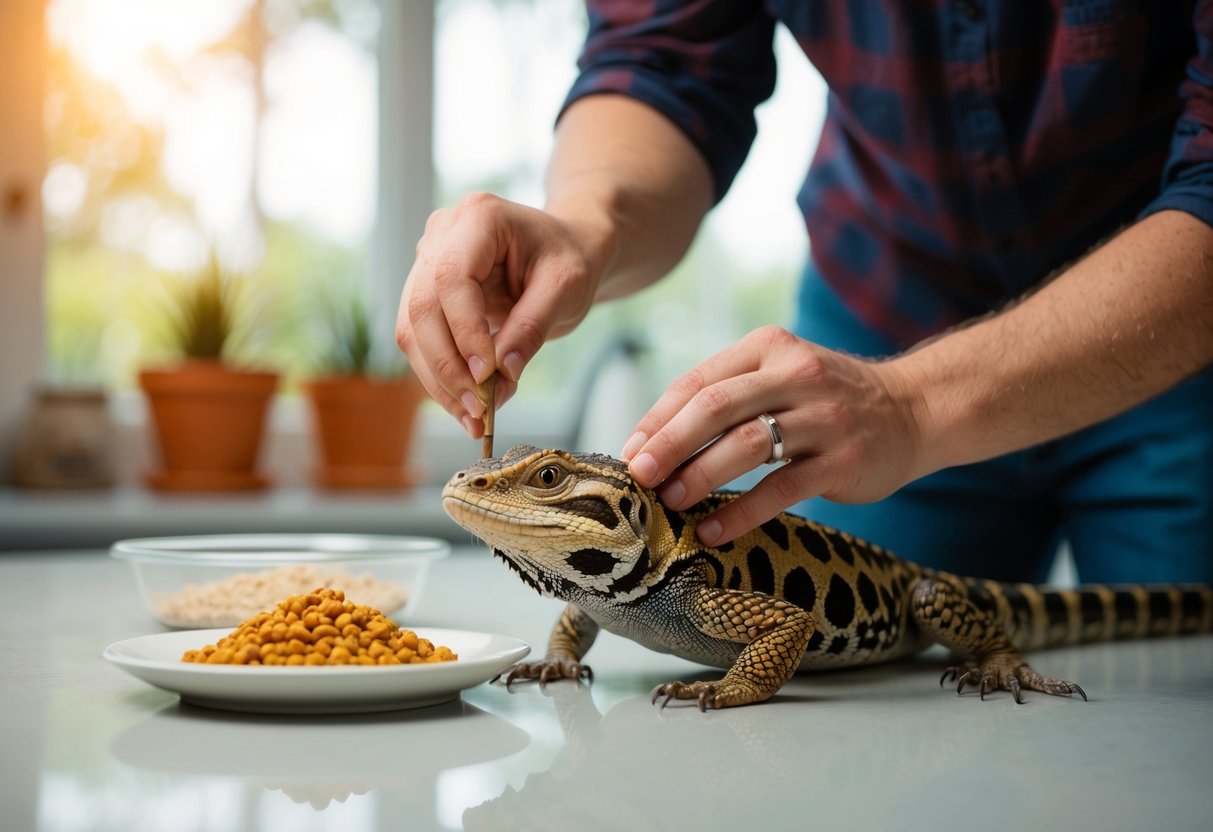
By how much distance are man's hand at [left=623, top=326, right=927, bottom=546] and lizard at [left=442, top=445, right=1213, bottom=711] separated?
0.16 feet

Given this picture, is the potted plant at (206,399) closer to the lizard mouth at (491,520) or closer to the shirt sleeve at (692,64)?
the shirt sleeve at (692,64)

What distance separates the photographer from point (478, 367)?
1.33 m

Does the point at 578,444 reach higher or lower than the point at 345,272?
lower

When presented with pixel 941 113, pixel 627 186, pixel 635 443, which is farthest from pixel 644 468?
pixel 941 113

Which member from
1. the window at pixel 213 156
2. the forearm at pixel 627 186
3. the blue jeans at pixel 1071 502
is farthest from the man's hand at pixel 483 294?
the window at pixel 213 156

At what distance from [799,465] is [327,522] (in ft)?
6.81

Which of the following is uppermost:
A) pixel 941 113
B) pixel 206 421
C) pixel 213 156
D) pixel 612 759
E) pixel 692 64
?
pixel 213 156

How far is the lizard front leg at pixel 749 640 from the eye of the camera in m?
1.18

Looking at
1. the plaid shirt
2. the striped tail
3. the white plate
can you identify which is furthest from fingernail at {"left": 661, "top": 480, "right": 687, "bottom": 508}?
the plaid shirt

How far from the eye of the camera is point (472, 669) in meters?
1.04

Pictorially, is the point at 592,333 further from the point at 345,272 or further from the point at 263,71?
the point at 263,71

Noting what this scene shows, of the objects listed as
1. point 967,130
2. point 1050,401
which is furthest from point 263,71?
point 1050,401

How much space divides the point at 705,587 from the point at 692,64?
1.07m

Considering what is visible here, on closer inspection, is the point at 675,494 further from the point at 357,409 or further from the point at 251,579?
the point at 357,409
